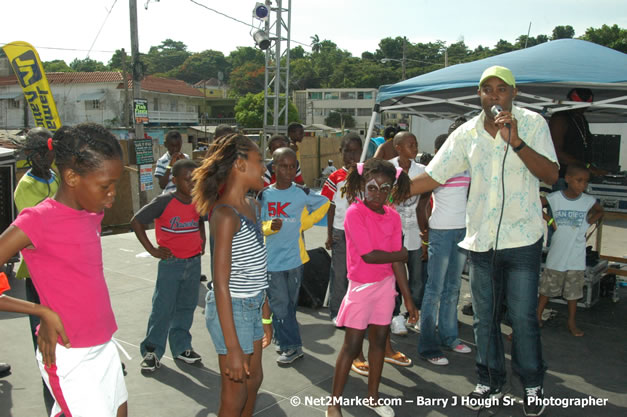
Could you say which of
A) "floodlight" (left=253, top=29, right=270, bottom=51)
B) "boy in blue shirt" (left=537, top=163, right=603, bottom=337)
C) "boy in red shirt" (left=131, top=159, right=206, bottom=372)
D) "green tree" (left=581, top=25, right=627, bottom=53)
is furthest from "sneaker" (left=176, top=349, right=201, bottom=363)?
"green tree" (left=581, top=25, right=627, bottom=53)

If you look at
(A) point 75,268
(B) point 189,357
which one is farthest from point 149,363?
(A) point 75,268

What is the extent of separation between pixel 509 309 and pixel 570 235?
2268 millimetres

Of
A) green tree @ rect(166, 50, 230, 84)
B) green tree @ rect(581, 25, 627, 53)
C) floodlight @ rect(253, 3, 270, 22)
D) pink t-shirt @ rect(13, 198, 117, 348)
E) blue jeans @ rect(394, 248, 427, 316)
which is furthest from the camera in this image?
green tree @ rect(166, 50, 230, 84)

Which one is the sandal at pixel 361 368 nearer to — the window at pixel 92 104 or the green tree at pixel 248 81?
the window at pixel 92 104

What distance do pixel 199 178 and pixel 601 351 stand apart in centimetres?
410

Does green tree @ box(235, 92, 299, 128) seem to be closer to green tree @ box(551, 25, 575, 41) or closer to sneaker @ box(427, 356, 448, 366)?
green tree @ box(551, 25, 575, 41)

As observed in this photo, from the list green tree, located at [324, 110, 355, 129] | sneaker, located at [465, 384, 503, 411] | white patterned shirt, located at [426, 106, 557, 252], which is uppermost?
green tree, located at [324, 110, 355, 129]

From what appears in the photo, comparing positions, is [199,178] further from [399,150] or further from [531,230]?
[399,150]

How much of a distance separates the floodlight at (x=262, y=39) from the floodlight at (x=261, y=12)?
39 cm

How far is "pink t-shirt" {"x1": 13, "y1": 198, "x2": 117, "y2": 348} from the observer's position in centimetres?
222

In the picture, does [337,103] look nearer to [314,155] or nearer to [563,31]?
[563,31]

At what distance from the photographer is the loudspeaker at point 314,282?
6.00 m

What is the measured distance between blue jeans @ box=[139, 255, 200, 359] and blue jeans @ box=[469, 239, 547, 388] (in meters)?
2.33

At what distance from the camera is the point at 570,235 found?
5352 millimetres
